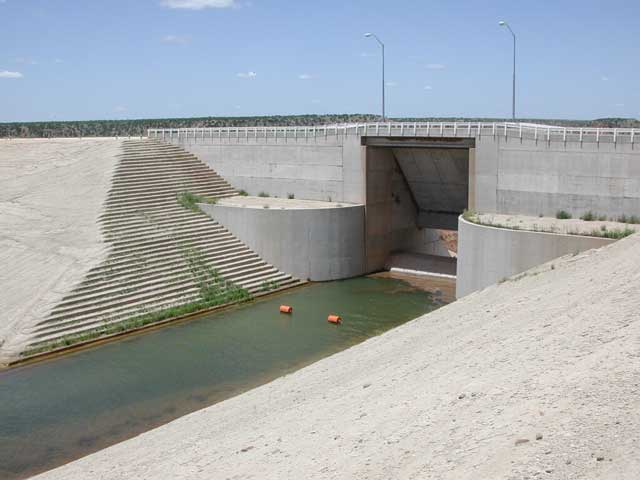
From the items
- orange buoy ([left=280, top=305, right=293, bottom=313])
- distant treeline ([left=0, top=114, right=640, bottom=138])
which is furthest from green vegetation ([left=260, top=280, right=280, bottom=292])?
distant treeline ([left=0, top=114, right=640, bottom=138])

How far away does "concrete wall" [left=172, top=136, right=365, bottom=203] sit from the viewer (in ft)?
128

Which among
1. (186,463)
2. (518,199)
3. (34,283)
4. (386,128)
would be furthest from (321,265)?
(186,463)

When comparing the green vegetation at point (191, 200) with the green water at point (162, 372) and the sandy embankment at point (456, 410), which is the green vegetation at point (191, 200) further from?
the sandy embankment at point (456, 410)

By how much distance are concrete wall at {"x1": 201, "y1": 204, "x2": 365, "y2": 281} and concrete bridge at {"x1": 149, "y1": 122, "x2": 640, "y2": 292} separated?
45 centimetres

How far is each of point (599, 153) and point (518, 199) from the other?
13.6 ft

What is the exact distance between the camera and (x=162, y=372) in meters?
23.6

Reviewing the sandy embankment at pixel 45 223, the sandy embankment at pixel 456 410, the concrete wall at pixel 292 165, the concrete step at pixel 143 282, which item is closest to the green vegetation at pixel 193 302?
the concrete step at pixel 143 282

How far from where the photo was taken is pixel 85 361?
80.6 ft

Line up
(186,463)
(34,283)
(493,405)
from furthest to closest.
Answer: (34,283) → (186,463) → (493,405)

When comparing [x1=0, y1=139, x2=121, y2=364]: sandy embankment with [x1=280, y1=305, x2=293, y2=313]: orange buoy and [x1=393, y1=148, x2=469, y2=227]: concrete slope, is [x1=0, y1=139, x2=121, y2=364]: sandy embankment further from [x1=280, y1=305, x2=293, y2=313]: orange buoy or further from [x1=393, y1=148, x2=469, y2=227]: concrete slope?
[x1=393, y1=148, x2=469, y2=227]: concrete slope

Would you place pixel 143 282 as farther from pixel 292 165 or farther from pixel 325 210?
pixel 292 165

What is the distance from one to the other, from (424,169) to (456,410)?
92.8ft

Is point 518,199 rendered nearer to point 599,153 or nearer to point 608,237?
point 599,153

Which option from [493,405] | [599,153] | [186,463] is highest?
[599,153]
